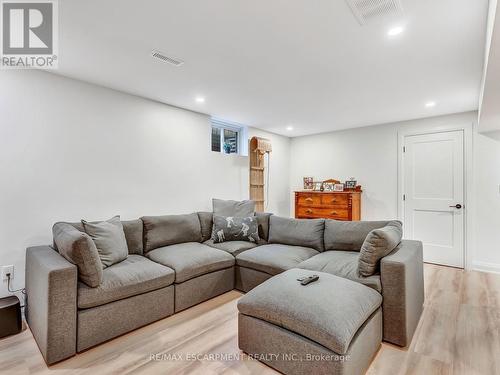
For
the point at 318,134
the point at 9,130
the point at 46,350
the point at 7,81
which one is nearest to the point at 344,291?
the point at 46,350

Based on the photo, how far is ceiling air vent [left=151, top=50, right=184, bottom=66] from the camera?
224 cm

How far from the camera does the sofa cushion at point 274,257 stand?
106 inches

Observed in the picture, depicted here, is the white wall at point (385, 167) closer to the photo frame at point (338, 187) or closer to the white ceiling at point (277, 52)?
the photo frame at point (338, 187)

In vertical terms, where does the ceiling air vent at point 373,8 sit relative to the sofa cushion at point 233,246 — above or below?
above

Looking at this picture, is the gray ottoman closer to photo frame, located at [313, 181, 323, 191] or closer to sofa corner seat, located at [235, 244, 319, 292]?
sofa corner seat, located at [235, 244, 319, 292]

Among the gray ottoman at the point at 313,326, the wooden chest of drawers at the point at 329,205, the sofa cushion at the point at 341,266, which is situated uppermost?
the wooden chest of drawers at the point at 329,205

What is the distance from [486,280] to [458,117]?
2313 mm

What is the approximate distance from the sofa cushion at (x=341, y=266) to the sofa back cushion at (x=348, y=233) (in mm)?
101

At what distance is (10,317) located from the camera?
2078 millimetres

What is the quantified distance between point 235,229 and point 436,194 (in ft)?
10.4

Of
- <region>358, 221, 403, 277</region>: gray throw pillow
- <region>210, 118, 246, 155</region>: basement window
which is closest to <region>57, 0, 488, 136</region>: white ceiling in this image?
<region>210, 118, 246, 155</region>: basement window

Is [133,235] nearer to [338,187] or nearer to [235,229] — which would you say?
[235,229]

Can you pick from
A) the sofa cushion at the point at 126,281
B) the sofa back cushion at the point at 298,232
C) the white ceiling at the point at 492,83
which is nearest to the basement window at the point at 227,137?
the sofa back cushion at the point at 298,232

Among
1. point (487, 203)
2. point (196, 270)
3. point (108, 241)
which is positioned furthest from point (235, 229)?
point (487, 203)
